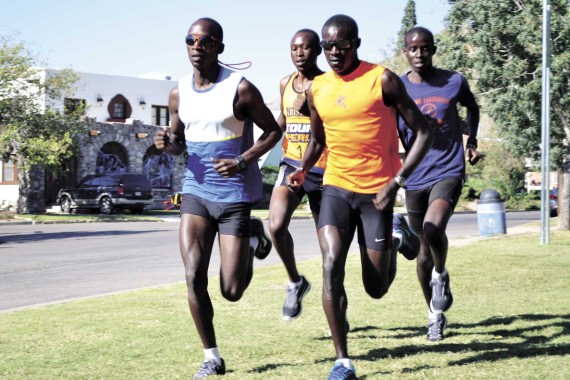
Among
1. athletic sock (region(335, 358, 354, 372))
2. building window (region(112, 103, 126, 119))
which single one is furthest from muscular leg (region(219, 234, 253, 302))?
building window (region(112, 103, 126, 119))

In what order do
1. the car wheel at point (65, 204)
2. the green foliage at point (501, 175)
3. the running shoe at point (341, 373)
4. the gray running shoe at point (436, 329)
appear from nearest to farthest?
the running shoe at point (341, 373) → the gray running shoe at point (436, 329) → the car wheel at point (65, 204) → the green foliage at point (501, 175)

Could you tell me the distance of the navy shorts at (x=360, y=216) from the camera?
19.5ft

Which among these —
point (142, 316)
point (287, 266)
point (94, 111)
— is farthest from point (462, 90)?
point (94, 111)

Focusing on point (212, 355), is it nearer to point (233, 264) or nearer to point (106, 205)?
point (233, 264)

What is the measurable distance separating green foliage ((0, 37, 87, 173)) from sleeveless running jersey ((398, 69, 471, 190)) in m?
26.4

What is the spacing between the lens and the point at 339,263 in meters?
5.81

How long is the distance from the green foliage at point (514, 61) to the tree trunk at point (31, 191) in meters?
22.7

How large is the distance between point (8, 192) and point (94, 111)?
10241mm

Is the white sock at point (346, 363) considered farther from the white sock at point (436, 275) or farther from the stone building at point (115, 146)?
the stone building at point (115, 146)

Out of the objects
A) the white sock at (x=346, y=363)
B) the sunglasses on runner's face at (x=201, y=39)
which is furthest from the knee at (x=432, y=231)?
the sunglasses on runner's face at (x=201, y=39)

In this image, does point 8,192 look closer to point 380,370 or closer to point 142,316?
point 142,316

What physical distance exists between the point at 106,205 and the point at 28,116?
6268mm

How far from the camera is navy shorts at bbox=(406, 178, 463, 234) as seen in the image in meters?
7.44

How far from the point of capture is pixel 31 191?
41.5m
